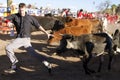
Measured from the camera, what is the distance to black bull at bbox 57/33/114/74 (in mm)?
11195

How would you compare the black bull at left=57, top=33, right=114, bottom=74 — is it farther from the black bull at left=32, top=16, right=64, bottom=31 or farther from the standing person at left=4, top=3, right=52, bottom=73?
the black bull at left=32, top=16, right=64, bottom=31

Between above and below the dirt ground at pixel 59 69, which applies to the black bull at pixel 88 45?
above

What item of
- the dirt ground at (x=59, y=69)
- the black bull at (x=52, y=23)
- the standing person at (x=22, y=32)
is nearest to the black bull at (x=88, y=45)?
the dirt ground at (x=59, y=69)

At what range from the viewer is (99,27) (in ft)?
67.2

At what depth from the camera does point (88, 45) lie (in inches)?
443

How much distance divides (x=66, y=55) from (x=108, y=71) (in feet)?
10.3

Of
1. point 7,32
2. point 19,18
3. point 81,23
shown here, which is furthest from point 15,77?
point 7,32

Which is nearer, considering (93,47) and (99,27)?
(93,47)

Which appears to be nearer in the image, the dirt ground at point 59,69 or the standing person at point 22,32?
the standing person at point 22,32

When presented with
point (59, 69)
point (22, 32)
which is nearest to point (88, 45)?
point (59, 69)

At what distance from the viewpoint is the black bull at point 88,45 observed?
11.2 meters

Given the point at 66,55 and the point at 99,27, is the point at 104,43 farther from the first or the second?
the point at 99,27

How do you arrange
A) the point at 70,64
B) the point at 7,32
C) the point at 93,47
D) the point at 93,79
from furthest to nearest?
1. the point at 7,32
2. the point at 70,64
3. the point at 93,47
4. the point at 93,79

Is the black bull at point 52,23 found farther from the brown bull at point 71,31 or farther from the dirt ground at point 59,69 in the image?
the dirt ground at point 59,69
